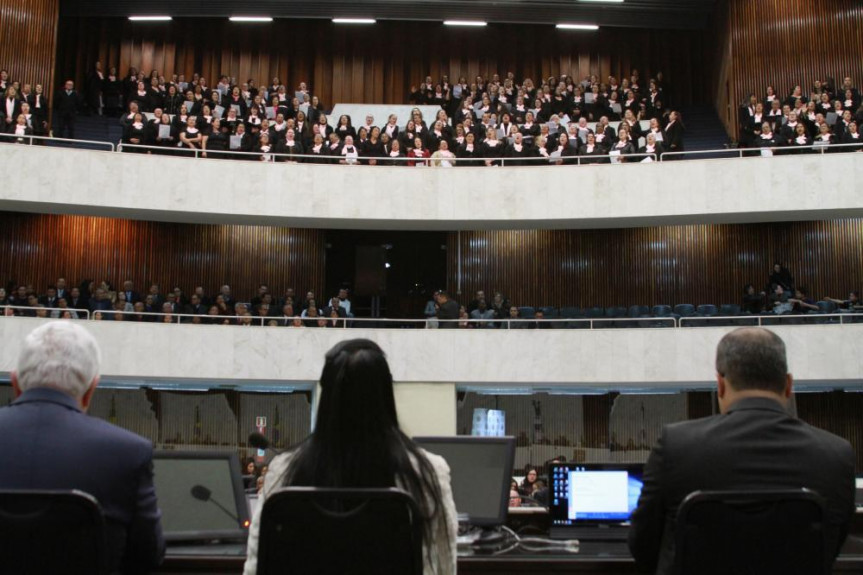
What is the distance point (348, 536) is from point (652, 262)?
1946cm

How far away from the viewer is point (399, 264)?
21.5 m

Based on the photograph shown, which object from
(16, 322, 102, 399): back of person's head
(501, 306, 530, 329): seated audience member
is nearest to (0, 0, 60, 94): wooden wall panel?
(501, 306, 530, 329): seated audience member

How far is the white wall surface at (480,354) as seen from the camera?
1672 centimetres

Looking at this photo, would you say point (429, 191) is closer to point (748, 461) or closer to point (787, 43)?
point (787, 43)

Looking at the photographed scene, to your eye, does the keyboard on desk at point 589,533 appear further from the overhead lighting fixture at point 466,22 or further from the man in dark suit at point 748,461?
the overhead lighting fixture at point 466,22

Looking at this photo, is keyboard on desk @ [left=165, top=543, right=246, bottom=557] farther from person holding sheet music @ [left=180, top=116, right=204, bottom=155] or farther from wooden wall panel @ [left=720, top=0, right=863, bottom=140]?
wooden wall panel @ [left=720, top=0, right=863, bottom=140]

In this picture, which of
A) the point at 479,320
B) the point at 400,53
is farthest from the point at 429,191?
the point at 400,53

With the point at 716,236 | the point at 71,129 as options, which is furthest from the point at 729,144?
the point at 71,129

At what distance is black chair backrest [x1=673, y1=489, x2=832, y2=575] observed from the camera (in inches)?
104

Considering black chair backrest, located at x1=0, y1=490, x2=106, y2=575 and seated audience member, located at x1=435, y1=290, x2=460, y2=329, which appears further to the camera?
seated audience member, located at x1=435, y1=290, x2=460, y2=329

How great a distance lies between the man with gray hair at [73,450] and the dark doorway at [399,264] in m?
18.3

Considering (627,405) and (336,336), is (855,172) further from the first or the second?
(336,336)

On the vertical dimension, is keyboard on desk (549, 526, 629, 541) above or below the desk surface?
below

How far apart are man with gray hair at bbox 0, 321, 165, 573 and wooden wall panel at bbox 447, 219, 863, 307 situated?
61.2 feet
